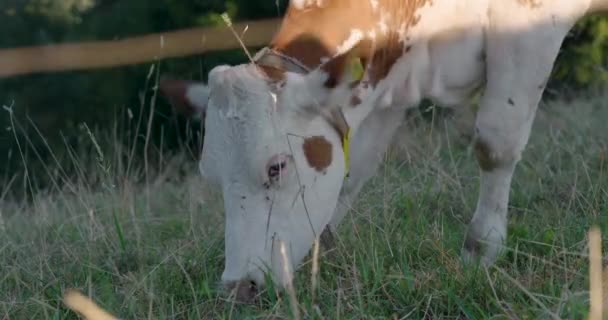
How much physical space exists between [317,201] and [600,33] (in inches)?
218

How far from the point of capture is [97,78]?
10.9 metres

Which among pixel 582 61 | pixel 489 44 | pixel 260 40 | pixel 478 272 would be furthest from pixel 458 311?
pixel 582 61

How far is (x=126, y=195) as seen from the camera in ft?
15.3

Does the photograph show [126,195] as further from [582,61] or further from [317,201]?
[582,61]

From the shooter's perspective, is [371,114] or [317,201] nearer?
[317,201]

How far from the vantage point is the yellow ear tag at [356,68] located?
320cm

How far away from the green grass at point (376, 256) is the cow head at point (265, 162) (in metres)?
0.14

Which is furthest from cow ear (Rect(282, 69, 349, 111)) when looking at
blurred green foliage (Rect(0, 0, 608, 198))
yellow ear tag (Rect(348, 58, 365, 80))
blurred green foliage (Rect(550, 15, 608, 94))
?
blurred green foliage (Rect(0, 0, 608, 198))

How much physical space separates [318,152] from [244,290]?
1.85ft

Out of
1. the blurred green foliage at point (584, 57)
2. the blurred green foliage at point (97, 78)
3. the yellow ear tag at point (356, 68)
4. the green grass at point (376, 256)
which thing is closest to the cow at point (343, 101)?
Result: the yellow ear tag at point (356, 68)

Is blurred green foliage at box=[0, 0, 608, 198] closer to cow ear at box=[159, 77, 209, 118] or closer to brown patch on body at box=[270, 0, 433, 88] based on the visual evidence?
cow ear at box=[159, 77, 209, 118]

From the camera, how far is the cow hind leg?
3781mm

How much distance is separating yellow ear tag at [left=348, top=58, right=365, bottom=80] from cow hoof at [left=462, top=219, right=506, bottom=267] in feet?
2.71

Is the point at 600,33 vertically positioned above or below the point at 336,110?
below
